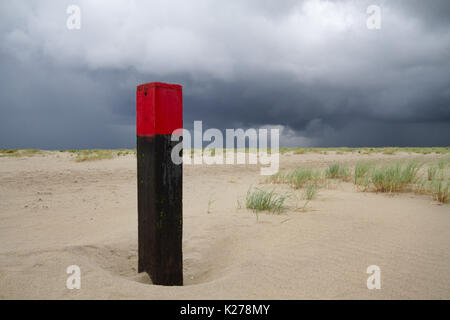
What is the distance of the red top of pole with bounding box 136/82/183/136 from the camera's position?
204cm

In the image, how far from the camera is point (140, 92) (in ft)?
7.23

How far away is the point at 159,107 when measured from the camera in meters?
2.04

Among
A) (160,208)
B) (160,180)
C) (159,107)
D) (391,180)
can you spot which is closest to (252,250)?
(160,208)

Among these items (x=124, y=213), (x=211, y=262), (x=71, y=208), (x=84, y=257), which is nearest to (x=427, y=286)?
(x=211, y=262)

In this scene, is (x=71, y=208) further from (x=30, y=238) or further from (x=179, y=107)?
(x=179, y=107)

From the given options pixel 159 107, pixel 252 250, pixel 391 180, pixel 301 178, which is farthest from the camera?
pixel 301 178

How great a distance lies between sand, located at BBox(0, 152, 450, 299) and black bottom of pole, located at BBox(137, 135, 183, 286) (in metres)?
0.20

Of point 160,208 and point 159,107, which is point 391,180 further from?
point 159,107

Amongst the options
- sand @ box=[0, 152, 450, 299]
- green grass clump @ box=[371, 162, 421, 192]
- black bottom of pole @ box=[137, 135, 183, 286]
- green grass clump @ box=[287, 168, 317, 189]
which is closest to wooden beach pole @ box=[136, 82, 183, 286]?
black bottom of pole @ box=[137, 135, 183, 286]

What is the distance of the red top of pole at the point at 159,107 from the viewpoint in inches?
80.2

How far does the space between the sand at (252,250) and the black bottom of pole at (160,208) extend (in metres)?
0.20


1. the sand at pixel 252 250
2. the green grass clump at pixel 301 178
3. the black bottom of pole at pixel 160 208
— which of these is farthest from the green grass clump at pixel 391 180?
the black bottom of pole at pixel 160 208

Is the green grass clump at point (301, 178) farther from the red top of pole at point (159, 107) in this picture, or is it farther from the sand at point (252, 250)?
the red top of pole at point (159, 107)

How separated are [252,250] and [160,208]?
3.50 feet
